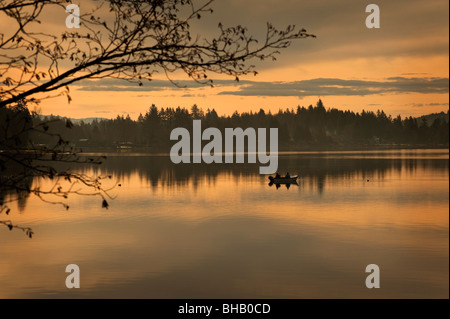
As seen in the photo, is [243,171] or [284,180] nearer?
[284,180]

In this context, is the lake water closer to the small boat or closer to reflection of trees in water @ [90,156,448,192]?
the small boat

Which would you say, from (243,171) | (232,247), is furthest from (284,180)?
(232,247)

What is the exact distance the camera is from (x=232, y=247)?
28000mm

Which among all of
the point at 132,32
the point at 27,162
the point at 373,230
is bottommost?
the point at 373,230

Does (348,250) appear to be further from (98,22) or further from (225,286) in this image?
(98,22)

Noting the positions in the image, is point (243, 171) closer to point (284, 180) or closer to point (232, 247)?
point (284, 180)

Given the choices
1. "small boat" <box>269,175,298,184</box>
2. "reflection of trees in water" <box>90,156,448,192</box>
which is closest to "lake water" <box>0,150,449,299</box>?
A: "small boat" <box>269,175,298,184</box>

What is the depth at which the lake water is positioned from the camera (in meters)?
20.3

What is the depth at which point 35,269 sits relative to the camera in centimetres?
2320

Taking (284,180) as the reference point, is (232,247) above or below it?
below

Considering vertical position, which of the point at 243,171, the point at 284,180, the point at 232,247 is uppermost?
the point at 284,180
